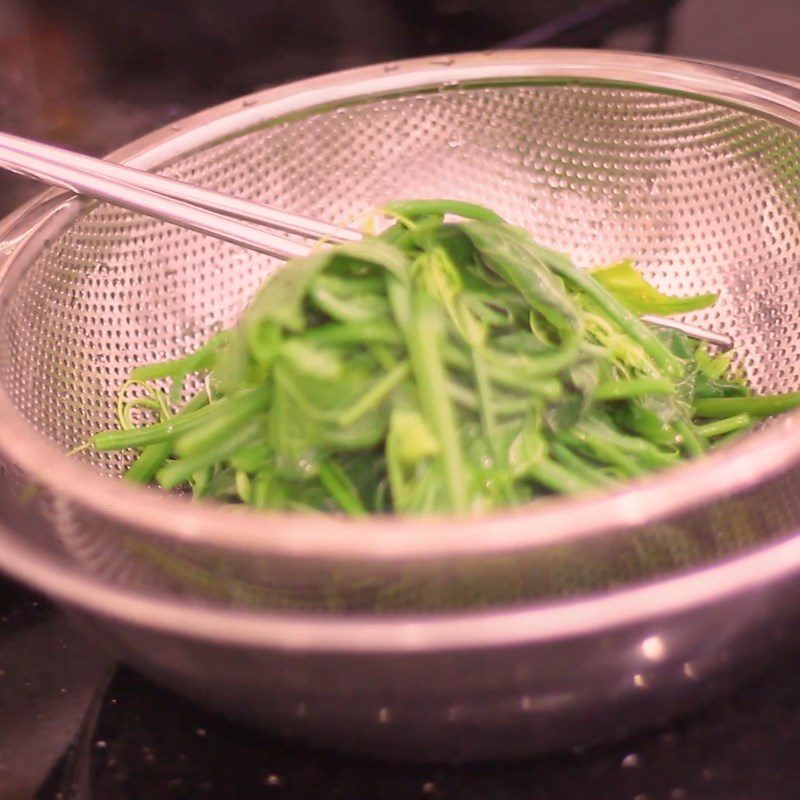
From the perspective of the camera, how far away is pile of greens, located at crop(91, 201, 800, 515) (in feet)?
2.25

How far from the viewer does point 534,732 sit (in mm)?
649

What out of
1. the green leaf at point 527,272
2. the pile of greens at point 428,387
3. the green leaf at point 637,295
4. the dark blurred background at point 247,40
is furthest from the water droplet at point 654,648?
the dark blurred background at point 247,40

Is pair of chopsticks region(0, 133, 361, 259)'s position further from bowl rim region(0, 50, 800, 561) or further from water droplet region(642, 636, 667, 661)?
water droplet region(642, 636, 667, 661)

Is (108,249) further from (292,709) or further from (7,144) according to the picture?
(292,709)

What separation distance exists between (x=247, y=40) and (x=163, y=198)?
32.9 inches

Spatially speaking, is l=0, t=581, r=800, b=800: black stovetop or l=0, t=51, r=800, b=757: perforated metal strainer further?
l=0, t=581, r=800, b=800: black stovetop

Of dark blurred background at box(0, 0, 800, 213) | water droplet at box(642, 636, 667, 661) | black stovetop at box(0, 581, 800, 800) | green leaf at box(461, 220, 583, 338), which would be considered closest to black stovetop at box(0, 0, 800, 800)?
black stovetop at box(0, 581, 800, 800)

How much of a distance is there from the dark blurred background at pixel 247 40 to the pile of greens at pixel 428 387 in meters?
0.88

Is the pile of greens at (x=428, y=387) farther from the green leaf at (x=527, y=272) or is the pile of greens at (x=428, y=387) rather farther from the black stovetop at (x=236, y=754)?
the black stovetop at (x=236, y=754)

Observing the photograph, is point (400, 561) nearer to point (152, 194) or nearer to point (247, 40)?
point (152, 194)

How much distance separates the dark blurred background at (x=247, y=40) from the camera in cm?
154

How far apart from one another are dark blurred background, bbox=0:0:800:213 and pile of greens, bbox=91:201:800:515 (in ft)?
2.88

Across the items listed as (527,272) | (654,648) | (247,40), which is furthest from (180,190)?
(247,40)

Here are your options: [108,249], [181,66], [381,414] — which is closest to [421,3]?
[181,66]
